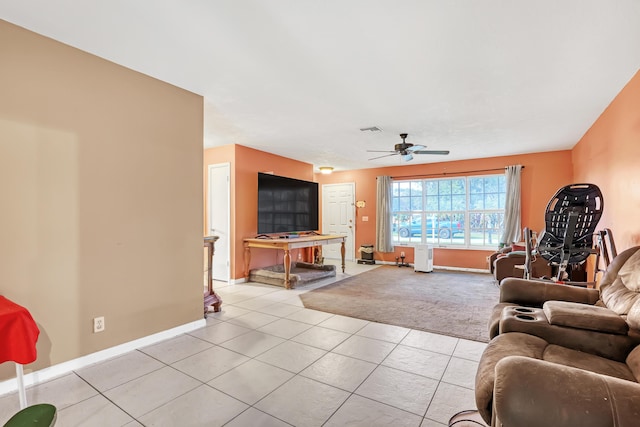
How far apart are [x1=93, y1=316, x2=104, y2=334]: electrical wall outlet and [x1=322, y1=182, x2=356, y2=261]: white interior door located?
615cm

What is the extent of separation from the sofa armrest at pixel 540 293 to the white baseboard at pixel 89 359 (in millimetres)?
2921

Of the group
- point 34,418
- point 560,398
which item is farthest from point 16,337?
point 560,398

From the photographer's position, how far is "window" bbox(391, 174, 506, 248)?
659 centimetres

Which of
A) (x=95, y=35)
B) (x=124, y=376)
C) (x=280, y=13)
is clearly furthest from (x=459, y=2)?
(x=124, y=376)

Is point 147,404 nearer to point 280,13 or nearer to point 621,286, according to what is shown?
point 280,13

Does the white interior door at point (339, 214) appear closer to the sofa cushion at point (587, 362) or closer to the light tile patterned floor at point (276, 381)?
the light tile patterned floor at point (276, 381)

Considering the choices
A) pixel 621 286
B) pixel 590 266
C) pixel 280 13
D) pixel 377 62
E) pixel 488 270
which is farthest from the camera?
pixel 488 270

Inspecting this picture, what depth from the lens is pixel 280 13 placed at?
6.54 ft

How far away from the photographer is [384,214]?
7.58 metres

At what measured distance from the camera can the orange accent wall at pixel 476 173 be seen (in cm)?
591

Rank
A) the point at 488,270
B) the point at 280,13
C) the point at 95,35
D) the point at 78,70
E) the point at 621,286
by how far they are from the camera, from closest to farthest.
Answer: the point at 621,286 → the point at 280,13 → the point at 95,35 → the point at 78,70 → the point at 488,270

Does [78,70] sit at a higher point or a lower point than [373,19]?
lower

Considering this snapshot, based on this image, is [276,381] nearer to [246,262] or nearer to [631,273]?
[631,273]

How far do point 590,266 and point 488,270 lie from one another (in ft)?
6.26
